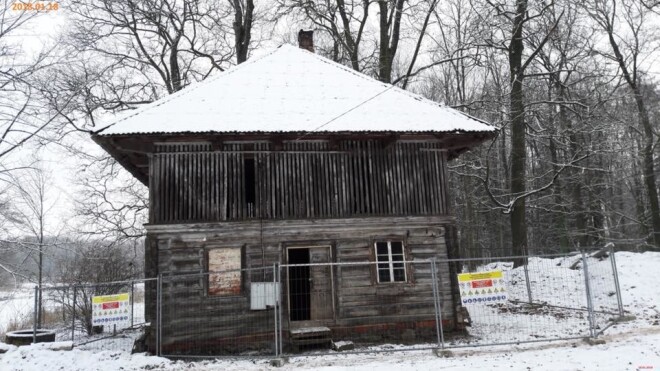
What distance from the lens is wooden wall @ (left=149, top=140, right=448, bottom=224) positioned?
13.2m

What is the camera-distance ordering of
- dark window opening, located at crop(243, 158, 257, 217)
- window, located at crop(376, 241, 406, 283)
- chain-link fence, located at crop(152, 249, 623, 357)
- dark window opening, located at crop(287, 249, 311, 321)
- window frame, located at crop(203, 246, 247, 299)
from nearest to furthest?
chain-link fence, located at crop(152, 249, 623, 357) < window frame, located at crop(203, 246, 247, 299) < dark window opening, located at crop(243, 158, 257, 217) < window, located at crop(376, 241, 406, 283) < dark window opening, located at crop(287, 249, 311, 321)

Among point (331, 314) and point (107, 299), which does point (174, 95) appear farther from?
point (331, 314)

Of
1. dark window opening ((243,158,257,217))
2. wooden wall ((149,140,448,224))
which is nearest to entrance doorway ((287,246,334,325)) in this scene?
wooden wall ((149,140,448,224))

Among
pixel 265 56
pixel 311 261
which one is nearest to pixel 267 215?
pixel 311 261

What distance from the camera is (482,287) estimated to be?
10961 mm

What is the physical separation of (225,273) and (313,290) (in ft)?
8.28

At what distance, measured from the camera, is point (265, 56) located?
57.1 feet

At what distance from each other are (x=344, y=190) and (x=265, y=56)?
667 cm

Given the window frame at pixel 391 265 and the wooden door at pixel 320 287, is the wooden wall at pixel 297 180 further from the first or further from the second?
the wooden door at pixel 320 287

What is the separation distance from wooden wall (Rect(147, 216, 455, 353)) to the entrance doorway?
24cm

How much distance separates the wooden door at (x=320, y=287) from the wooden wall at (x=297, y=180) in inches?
44.6

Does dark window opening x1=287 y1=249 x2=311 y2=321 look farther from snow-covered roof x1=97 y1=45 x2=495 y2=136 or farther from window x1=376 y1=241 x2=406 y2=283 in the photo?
snow-covered roof x1=97 y1=45 x2=495 y2=136

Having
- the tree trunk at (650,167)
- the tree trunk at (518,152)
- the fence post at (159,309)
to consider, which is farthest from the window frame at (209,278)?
the tree trunk at (650,167)

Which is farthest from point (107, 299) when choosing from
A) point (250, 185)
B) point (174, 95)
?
point (174, 95)
